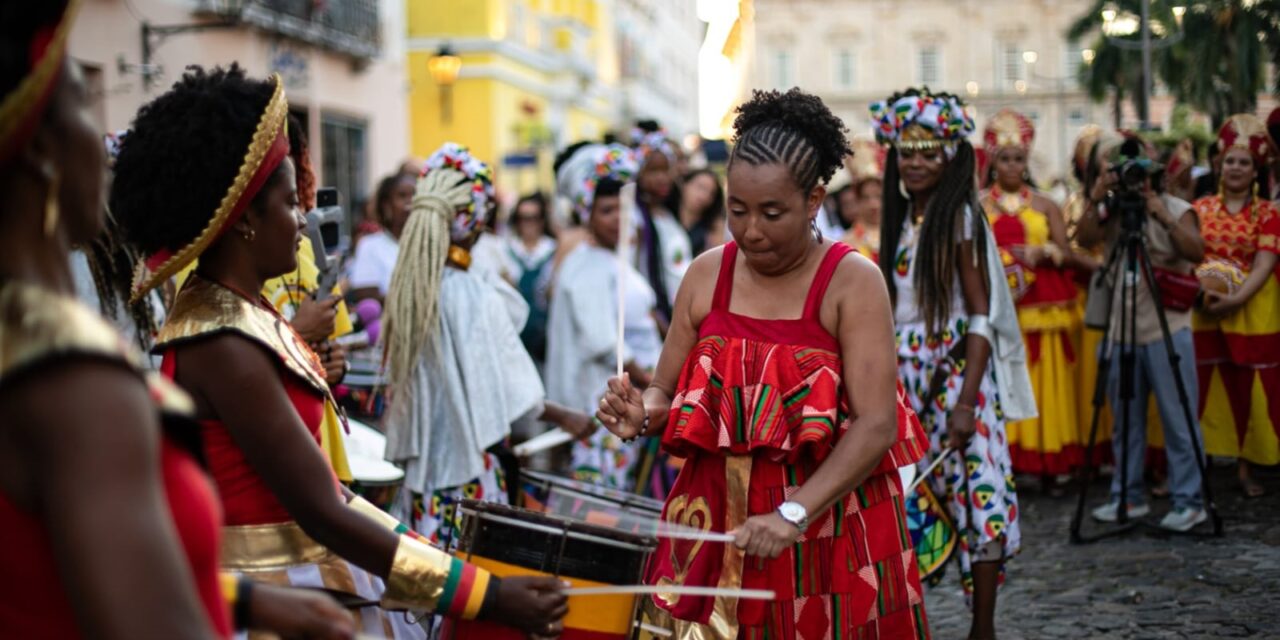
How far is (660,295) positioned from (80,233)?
24.9ft

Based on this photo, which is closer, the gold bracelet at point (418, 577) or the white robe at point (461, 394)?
the gold bracelet at point (418, 577)

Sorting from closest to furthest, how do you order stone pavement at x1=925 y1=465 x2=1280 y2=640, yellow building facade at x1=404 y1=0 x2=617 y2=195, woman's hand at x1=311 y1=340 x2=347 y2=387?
1. woman's hand at x1=311 y1=340 x2=347 y2=387
2. stone pavement at x1=925 y1=465 x2=1280 y2=640
3. yellow building facade at x1=404 y1=0 x2=617 y2=195

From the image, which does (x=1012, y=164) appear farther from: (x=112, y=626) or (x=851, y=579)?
(x=112, y=626)

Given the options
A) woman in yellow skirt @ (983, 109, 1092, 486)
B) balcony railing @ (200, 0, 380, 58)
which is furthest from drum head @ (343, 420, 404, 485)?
balcony railing @ (200, 0, 380, 58)

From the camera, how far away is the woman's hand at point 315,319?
4.57 meters

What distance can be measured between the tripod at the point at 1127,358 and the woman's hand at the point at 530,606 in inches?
221

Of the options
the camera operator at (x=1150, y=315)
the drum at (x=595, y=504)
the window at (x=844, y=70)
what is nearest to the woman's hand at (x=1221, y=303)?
the camera operator at (x=1150, y=315)

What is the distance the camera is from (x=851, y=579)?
3508 mm

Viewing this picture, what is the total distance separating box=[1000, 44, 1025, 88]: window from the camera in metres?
78.4

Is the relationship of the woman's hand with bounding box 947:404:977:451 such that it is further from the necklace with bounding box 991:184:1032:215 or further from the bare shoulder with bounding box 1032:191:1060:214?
the bare shoulder with bounding box 1032:191:1060:214

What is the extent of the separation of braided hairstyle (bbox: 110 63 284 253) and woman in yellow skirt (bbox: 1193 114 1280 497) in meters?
7.21

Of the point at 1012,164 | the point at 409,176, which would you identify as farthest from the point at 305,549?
the point at 1012,164

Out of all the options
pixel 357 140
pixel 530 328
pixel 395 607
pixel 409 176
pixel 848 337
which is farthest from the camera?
pixel 357 140

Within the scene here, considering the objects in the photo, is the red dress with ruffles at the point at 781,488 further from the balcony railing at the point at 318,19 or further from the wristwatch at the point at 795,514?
the balcony railing at the point at 318,19
